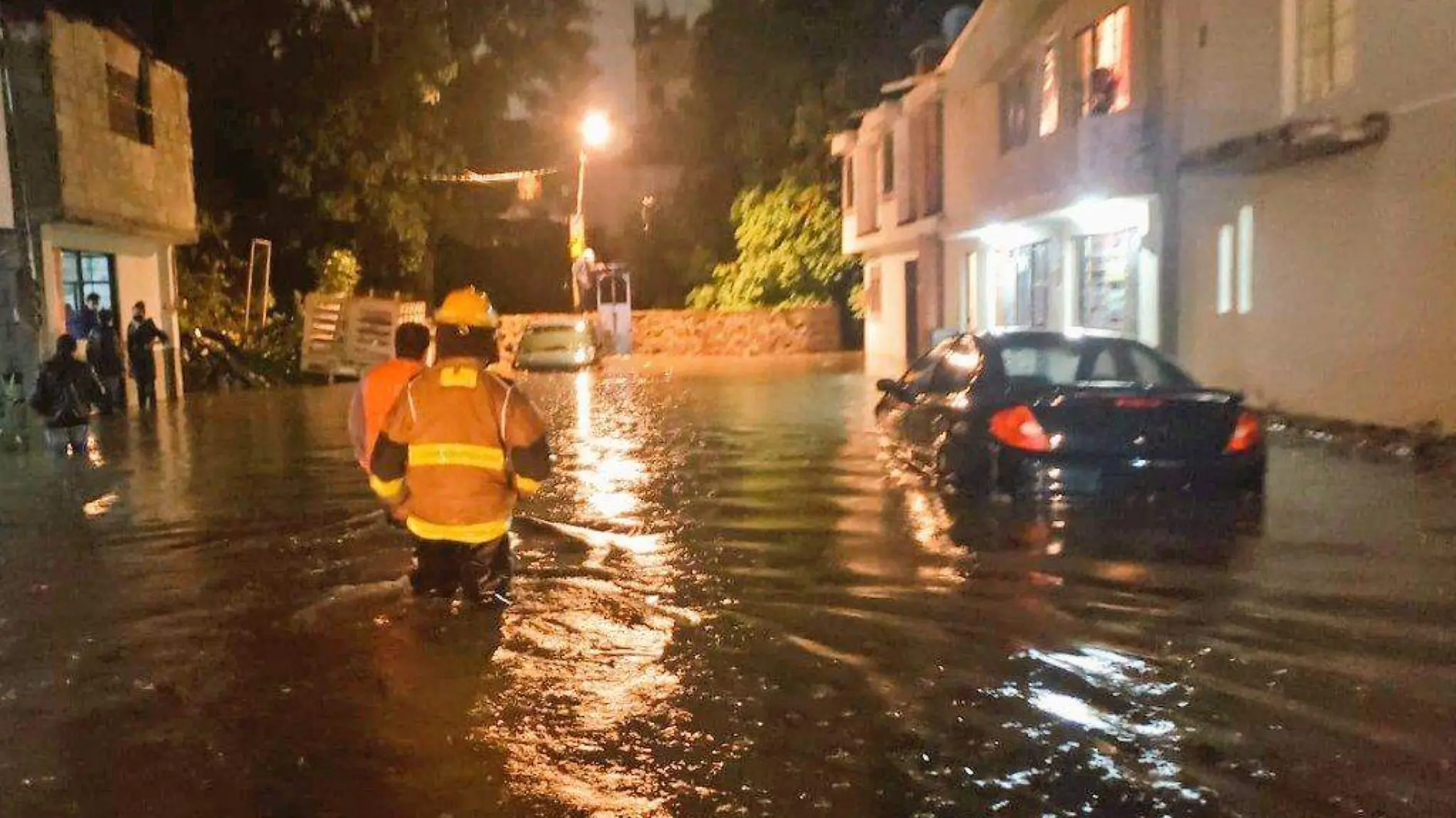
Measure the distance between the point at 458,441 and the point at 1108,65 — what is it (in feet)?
50.9

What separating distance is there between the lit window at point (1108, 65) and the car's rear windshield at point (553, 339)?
15.6 meters

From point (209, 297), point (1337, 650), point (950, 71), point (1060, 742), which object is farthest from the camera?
point (209, 297)

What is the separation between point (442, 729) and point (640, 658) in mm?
1218

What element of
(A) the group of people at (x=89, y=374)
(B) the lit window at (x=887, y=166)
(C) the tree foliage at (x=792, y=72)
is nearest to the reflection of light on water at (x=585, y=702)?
(A) the group of people at (x=89, y=374)

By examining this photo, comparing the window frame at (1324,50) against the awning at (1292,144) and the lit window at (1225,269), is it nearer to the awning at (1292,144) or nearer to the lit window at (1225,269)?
the awning at (1292,144)

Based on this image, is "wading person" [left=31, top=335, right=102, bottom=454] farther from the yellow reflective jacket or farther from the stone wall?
the stone wall

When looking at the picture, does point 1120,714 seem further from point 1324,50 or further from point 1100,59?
point 1100,59

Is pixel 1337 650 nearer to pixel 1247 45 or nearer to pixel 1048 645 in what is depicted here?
pixel 1048 645

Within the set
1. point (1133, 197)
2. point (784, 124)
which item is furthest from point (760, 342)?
point (1133, 197)

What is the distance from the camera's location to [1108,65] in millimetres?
19141

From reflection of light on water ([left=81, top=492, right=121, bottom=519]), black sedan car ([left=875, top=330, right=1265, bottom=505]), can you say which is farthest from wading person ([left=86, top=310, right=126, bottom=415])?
black sedan car ([left=875, top=330, right=1265, bottom=505])

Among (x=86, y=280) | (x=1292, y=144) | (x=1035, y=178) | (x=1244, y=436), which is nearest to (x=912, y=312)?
(x=1035, y=178)

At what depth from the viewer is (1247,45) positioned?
1555 cm

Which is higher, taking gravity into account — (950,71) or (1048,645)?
(950,71)
